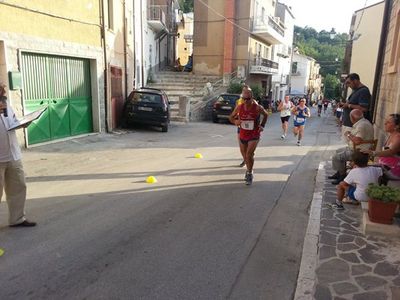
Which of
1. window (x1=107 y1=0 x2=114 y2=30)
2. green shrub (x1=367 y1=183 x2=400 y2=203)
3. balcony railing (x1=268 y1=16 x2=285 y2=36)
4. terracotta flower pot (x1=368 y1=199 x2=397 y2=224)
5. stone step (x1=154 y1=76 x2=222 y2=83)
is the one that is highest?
balcony railing (x1=268 y1=16 x2=285 y2=36)

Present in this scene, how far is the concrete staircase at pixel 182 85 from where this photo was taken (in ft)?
79.4

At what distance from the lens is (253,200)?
20.1 feet

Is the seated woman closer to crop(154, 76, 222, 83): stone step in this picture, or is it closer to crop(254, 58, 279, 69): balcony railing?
crop(154, 76, 222, 83): stone step

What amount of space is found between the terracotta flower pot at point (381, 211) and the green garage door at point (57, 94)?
8701 mm

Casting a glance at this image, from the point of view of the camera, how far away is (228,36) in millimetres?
30859

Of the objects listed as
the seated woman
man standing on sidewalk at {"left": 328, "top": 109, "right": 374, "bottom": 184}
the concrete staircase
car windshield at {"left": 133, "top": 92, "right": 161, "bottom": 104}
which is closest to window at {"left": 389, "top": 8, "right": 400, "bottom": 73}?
man standing on sidewalk at {"left": 328, "top": 109, "right": 374, "bottom": 184}

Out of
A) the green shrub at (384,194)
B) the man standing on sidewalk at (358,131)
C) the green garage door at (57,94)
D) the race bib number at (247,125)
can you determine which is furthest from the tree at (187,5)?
the green shrub at (384,194)

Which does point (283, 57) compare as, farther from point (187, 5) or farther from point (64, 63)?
point (64, 63)

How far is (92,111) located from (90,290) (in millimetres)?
10590

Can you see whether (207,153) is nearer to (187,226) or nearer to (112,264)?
(187,226)

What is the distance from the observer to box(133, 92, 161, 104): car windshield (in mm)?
14578

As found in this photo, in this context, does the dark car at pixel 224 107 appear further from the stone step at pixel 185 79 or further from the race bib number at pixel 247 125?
the race bib number at pixel 247 125

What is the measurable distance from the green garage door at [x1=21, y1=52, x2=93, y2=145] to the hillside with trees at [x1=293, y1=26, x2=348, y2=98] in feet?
237

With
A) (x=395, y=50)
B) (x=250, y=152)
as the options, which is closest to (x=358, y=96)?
(x=395, y=50)
